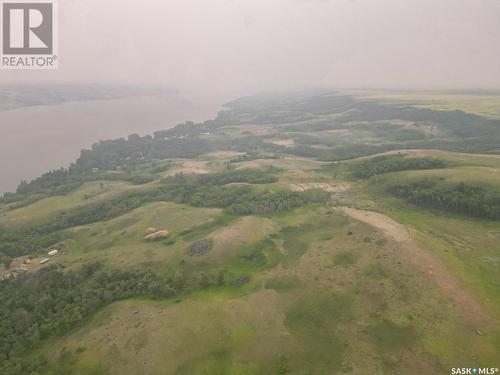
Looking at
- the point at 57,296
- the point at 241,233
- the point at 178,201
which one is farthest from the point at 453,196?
the point at 57,296

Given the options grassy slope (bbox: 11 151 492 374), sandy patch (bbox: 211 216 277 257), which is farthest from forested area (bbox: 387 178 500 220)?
sandy patch (bbox: 211 216 277 257)

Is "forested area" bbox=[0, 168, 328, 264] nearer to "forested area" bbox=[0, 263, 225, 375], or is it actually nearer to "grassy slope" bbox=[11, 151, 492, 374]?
"forested area" bbox=[0, 263, 225, 375]

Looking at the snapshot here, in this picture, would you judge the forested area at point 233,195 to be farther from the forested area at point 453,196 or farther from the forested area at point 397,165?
the forested area at point 453,196

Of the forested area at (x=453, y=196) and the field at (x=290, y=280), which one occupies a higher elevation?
the forested area at (x=453, y=196)

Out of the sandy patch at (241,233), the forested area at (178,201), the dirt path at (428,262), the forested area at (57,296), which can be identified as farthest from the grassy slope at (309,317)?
the forested area at (178,201)

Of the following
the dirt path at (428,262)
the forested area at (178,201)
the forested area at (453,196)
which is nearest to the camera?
the dirt path at (428,262)

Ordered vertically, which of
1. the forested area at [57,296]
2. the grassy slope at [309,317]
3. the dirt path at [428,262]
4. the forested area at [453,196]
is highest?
the forested area at [453,196]

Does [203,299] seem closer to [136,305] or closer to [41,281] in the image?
[136,305]
